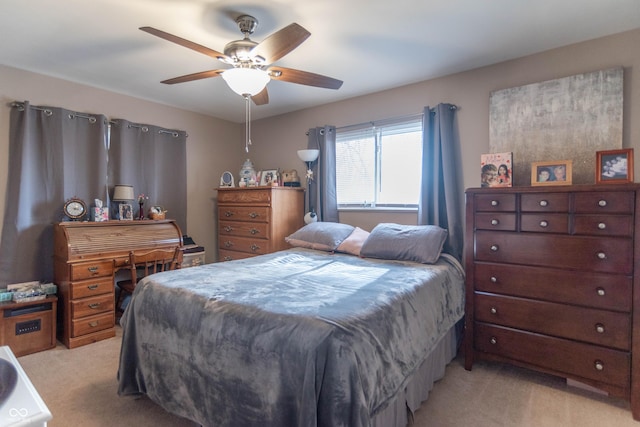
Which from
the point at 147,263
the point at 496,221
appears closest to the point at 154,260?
the point at 147,263

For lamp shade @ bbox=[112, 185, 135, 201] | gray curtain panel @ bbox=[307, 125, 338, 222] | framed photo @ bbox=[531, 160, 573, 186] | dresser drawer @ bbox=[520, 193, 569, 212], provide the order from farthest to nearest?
gray curtain panel @ bbox=[307, 125, 338, 222] < lamp shade @ bbox=[112, 185, 135, 201] < framed photo @ bbox=[531, 160, 573, 186] < dresser drawer @ bbox=[520, 193, 569, 212]

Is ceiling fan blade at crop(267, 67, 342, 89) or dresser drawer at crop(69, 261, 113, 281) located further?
dresser drawer at crop(69, 261, 113, 281)

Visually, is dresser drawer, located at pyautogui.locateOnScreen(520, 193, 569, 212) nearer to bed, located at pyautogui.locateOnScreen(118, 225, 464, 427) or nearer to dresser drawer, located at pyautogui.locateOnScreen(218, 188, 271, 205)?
bed, located at pyautogui.locateOnScreen(118, 225, 464, 427)

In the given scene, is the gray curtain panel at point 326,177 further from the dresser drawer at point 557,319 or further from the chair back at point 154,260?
the dresser drawer at point 557,319

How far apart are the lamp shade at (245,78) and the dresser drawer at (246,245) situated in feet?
6.15

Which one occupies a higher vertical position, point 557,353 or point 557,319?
point 557,319

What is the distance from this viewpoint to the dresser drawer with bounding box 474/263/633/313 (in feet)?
6.18

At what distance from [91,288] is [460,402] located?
310 cm

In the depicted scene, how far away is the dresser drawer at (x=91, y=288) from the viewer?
2748mm

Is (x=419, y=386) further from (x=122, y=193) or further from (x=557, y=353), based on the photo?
(x=122, y=193)

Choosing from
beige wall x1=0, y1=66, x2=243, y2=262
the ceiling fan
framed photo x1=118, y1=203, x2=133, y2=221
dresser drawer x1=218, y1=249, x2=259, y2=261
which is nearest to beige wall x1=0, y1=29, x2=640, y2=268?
beige wall x1=0, y1=66, x2=243, y2=262

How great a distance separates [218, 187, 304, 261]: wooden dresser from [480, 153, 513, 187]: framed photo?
2.06 meters

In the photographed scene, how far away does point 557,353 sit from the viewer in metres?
2.05

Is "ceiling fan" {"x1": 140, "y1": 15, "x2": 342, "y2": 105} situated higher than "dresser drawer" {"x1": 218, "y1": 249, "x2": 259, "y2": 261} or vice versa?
"ceiling fan" {"x1": 140, "y1": 15, "x2": 342, "y2": 105}
